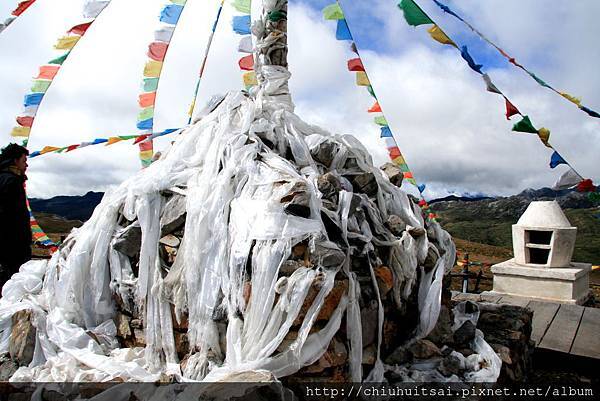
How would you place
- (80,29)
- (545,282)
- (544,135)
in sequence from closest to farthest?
(544,135), (80,29), (545,282)

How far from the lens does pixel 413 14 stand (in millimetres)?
4742

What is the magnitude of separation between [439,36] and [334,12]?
174 centimetres

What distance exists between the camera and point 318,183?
12.9 feet

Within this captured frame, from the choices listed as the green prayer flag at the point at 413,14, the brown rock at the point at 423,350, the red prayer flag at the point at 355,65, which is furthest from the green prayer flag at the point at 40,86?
the brown rock at the point at 423,350

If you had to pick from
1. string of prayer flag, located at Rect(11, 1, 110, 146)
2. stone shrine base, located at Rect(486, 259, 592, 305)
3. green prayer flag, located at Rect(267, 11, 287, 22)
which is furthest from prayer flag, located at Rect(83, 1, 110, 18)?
stone shrine base, located at Rect(486, 259, 592, 305)

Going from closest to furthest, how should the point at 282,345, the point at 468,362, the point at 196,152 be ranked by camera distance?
the point at 282,345, the point at 468,362, the point at 196,152

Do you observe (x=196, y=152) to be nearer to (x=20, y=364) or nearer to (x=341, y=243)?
(x=341, y=243)

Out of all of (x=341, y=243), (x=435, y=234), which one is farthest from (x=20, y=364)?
(x=435, y=234)

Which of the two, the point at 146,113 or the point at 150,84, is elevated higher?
the point at 150,84

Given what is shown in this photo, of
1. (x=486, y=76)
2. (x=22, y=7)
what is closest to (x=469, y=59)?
(x=486, y=76)

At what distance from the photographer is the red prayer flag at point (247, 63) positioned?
255 inches

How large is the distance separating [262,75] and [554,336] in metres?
4.97

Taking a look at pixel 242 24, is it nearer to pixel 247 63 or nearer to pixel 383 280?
pixel 247 63

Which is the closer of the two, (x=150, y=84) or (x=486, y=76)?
(x=486, y=76)
